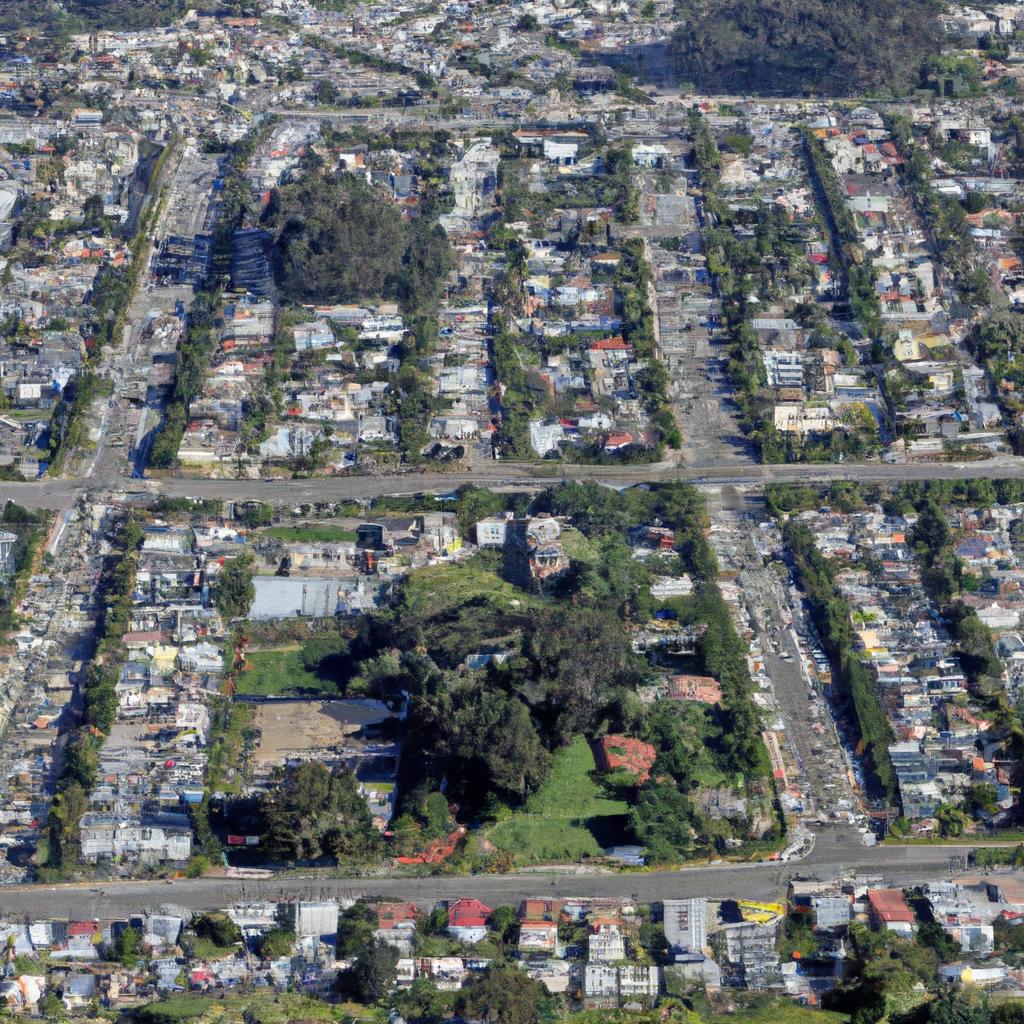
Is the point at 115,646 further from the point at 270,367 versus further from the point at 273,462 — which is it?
the point at 270,367

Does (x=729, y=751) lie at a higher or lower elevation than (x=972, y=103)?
Result: higher

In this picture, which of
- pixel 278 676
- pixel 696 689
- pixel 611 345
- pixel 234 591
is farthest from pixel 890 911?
pixel 611 345

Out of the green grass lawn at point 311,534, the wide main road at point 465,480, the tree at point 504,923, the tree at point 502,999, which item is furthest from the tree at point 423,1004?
the wide main road at point 465,480

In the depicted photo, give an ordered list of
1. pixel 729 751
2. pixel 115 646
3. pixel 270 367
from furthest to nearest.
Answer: pixel 270 367 → pixel 115 646 → pixel 729 751

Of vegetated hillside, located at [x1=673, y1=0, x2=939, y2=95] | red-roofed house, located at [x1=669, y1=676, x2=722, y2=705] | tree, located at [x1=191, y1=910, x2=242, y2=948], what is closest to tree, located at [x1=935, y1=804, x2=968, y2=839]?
red-roofed house, located at [x1=669, y1=676, x2=722, y2=705]

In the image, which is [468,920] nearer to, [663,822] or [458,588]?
[663,822]

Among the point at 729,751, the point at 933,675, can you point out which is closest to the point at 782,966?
the point at 729,751
